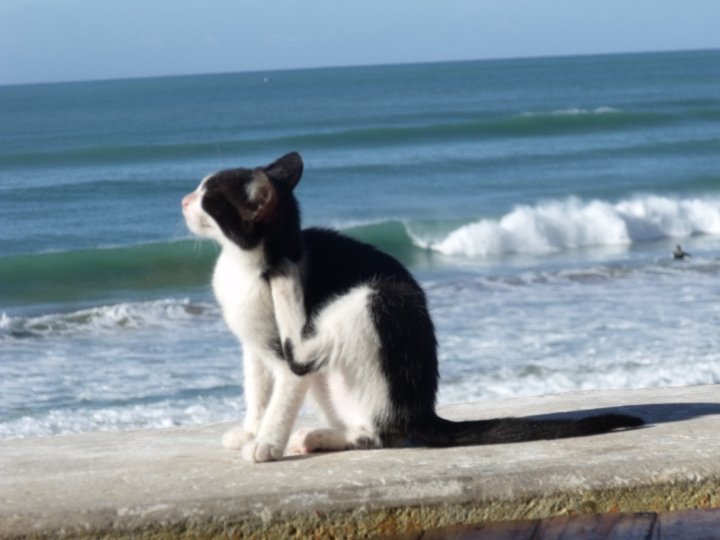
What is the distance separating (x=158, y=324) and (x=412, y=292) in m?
6.76

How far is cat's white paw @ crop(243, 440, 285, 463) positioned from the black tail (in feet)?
1.32

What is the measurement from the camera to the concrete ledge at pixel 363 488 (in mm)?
2941

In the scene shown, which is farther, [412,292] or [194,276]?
[194,276]

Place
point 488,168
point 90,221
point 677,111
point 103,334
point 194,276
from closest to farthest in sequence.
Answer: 1. point 103,334
2. point 194,276
3. point 90,221
4. point 488,168
5. point 677,111

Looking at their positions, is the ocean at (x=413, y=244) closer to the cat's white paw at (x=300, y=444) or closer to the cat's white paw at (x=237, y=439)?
the cat's white paw at (x=237, y=439)

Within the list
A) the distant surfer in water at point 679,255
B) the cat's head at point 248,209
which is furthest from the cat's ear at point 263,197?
the distant surfer in water at point 679,255

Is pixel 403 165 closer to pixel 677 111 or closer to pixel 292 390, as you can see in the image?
pixel 677 111

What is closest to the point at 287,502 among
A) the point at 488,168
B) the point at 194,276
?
the point at 194,276

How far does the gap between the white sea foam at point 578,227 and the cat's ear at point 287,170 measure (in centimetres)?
→ 1121

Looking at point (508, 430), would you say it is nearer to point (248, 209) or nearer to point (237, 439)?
point (237, 439)

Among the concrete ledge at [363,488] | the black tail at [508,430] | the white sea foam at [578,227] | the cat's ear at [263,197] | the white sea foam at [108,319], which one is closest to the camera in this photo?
the concrete ledge at [363,488]

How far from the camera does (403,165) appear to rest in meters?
23.0

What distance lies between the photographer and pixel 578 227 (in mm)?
15898

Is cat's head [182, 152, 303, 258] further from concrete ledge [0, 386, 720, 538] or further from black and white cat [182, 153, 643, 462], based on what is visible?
concrete ledge [0, 386, 720, 538]
